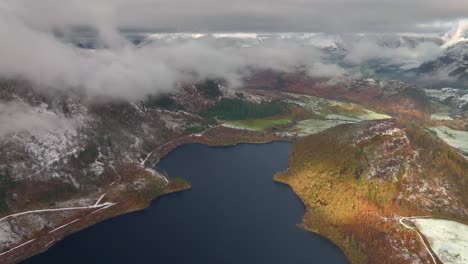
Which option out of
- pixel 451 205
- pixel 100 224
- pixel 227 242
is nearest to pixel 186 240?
pixel 227 242

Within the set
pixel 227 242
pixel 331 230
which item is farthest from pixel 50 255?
pixel 331 230

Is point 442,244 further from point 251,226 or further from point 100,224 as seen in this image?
point 100,224

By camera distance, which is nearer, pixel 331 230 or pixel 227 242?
pixel 227 242

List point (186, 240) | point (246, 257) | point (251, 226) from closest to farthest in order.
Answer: point (246, 257)
point (186, 240)
point (251, 226)

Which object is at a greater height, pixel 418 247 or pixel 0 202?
pixel 0 202

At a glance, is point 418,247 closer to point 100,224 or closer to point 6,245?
point 100,224

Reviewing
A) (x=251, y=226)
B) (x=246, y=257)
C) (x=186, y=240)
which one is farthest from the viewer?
(x=251, y=226)
